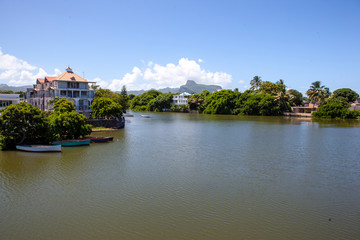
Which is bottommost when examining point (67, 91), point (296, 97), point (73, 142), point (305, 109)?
point (73, 142)

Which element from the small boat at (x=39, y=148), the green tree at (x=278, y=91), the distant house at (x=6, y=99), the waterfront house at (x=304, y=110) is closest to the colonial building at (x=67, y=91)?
the distant house at (x=6, y=99)

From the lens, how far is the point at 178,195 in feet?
56.0

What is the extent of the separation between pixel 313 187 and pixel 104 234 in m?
14.0

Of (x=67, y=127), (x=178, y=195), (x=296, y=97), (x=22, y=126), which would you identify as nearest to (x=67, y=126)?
(x=67, y=127)

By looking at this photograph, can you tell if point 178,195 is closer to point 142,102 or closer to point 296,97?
point 296,97

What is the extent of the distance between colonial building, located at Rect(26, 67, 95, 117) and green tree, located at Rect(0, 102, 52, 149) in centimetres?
Answer: 2347

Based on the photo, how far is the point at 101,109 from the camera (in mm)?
50156

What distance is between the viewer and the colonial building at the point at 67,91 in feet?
172

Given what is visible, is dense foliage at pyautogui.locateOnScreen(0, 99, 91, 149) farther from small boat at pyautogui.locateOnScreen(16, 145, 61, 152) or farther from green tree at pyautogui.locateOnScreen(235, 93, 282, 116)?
green tree at pyautogui.locateOnScreen(235, 93, 282, 116)

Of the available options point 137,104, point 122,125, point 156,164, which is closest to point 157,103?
point 137,104

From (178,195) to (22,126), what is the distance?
64.5 feet

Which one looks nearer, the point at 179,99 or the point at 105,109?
the point at 105,109

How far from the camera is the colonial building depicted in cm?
5254

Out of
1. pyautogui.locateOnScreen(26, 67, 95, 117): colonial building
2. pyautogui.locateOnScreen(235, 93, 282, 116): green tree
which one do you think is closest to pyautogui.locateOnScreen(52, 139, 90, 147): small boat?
pyautogui.locateOnScreen(26, 67, 95, 117): colonial building
